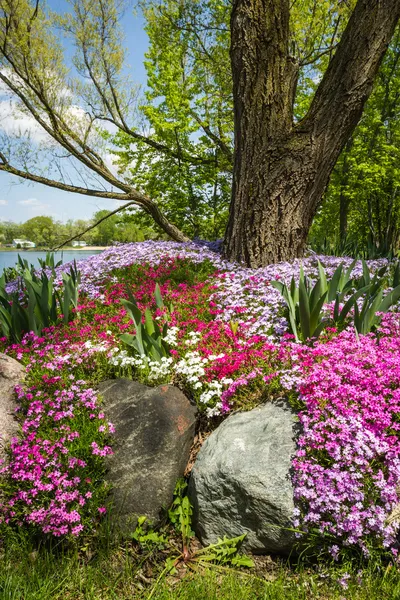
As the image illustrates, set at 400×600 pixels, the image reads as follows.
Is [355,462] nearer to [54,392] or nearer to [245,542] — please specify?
[245,542]

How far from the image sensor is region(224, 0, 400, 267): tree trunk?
577 centimetres

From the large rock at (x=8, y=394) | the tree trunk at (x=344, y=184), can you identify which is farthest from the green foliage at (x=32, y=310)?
the tree trunk at (x=344, y=184)

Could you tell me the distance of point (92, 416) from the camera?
3.23 metres

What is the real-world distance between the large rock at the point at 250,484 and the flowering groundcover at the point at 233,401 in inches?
5.2

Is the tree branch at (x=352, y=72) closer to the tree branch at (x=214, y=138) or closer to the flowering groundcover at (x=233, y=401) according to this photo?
the flowering groundcover at (x=233, y=401)

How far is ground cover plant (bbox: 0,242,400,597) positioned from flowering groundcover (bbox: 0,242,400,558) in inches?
0.4

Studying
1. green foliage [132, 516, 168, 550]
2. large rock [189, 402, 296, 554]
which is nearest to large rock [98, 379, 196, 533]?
green foliage [132, 516, 168, 550]

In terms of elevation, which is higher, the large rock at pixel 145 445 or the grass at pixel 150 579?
the large rock at pixel 145 445

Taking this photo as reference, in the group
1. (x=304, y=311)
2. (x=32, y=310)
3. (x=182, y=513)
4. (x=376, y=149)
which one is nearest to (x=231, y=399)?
(x=182, y=513)

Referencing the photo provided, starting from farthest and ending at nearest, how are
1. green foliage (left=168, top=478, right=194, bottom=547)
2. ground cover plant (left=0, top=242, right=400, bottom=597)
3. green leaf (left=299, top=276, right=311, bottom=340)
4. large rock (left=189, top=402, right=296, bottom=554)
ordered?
1. green leaf (left=299, top=276, right=311, bottom=340)
2. green foliage (left=168, top=478, right=194, bottom=547)
3. large rock (left=189, top=402, right=296, bottom=554)
4. ground cover plant (left=0, top=242, right=400, bottom=597)

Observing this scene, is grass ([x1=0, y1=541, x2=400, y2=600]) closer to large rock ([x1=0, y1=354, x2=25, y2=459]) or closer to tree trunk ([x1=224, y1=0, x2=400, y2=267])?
large rock ([x1=0, y1=354, x2=25, y2=459])

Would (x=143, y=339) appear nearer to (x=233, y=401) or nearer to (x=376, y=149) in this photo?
(x=233, y=401)

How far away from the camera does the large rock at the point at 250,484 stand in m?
2.60

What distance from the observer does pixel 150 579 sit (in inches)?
104
